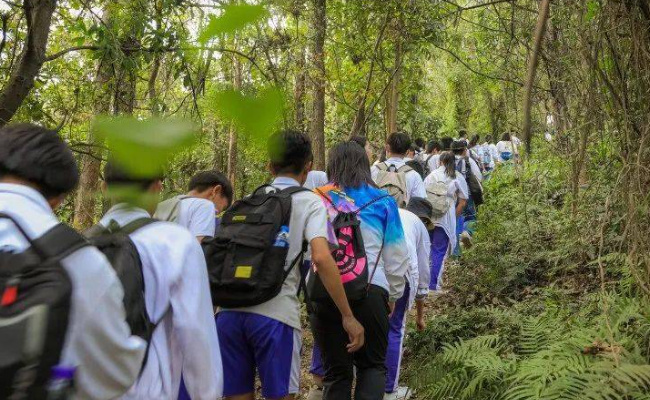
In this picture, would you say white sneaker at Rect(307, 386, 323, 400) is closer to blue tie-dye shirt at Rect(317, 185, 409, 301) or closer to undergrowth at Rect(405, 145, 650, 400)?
undergrowth at Rect(405, 145, 650, 400)

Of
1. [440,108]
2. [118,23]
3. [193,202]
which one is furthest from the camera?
[440,108]

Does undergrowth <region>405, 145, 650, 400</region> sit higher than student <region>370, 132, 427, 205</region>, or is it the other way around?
student <region>370, 132, 427, 205</region>

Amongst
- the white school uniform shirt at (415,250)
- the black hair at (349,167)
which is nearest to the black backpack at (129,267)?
the black hair at (349,167)

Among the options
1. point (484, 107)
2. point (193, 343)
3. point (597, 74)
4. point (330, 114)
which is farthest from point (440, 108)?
point (193, 343)

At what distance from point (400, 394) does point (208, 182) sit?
82.3 inches

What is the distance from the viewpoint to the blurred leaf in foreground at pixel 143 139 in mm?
680

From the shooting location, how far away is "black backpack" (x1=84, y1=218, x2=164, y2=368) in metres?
1.65

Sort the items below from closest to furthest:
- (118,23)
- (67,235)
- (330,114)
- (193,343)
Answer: (67,235) → (193,343) → (118,23) → (330,114)

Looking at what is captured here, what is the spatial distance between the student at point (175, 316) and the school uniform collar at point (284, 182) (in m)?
1.19

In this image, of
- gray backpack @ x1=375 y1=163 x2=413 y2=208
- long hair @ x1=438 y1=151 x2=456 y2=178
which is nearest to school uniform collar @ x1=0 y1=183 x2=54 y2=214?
gray backpack @ x1=375 y1=163 x2=413 y2=208

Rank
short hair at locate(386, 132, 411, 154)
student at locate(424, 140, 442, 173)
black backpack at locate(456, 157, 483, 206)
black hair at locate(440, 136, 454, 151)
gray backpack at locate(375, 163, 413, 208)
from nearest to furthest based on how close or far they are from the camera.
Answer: gray backpack at locate(375, 163, 413, 208) → short hair at locate(386, 132, 411, 154) → black backpack at locate(456, 157, 483, 206) → student at locate(424, 140, 442, 173) → black hair at locate(440, 136, 454, 151)

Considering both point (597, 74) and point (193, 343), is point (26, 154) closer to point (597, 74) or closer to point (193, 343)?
point (193, 343)

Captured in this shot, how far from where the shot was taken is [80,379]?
→ 1521 mm

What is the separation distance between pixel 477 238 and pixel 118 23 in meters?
5.44
